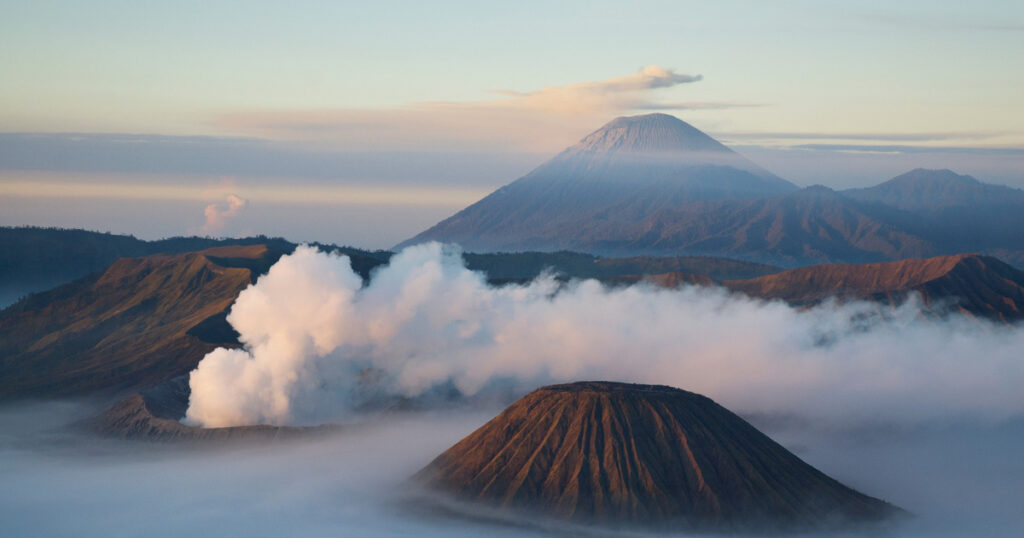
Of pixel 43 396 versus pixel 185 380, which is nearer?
pixel 185 380

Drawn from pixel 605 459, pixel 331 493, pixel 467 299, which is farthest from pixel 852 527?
pixel 467 299

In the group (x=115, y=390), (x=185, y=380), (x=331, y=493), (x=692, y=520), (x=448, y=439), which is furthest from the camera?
(x=115, y=390)

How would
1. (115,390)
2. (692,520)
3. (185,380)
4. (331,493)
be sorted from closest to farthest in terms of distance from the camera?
1. (692,520)
2. (331,493)
3. (185,380)
4. (115,390)

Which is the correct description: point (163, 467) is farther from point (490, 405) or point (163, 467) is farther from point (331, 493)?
point (490, 405)

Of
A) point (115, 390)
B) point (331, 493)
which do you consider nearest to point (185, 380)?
point (115, 390)

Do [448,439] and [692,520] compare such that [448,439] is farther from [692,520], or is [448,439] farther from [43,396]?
[43,396]

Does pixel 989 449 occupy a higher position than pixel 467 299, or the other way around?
pixel 467 299
